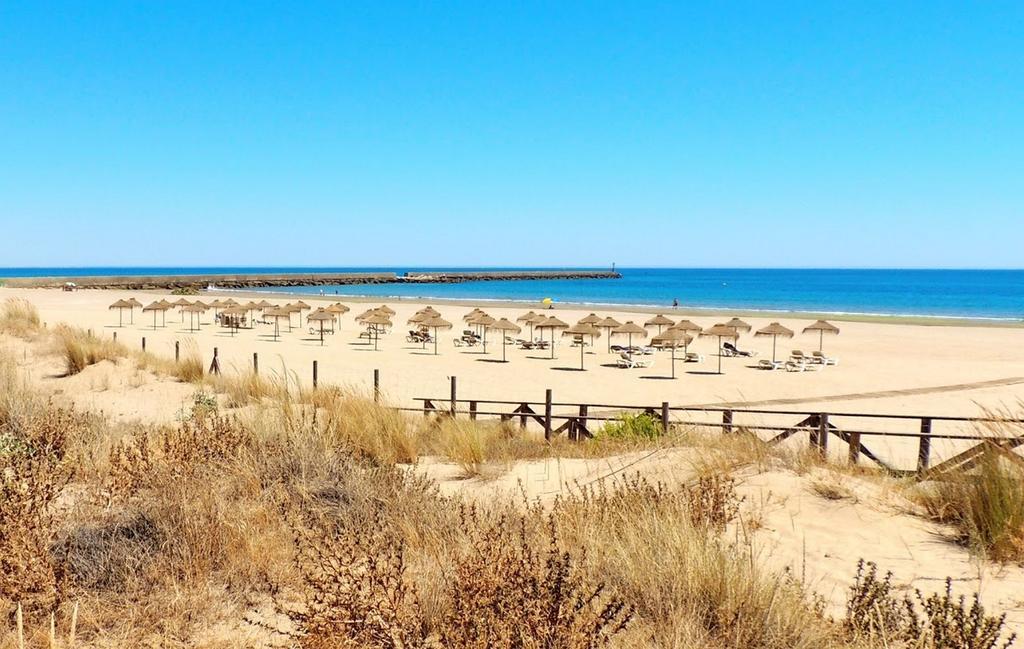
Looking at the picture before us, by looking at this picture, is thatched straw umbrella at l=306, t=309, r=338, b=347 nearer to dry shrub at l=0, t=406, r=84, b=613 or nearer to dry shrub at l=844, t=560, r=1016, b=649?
dry shrub at l=0, t=406, r=84, b=613

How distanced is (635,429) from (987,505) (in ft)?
15.1

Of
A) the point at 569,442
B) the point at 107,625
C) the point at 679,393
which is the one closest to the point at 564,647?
the point at 107,625

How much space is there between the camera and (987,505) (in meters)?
4.95

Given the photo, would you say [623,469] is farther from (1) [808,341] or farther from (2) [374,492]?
(1) [808,341]

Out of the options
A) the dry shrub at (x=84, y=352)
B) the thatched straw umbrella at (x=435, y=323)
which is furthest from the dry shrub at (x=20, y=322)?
the thatched straw umbrella at (x=435, y=323)

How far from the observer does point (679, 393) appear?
672 inches

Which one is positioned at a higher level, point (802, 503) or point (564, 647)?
point (564, 647)

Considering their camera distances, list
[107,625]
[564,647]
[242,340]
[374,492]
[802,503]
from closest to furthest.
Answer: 1. [564,647]
2. [107,625]
3. [374,492]
4. [802,503]
5. [242,340]

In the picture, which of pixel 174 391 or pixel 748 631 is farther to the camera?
pixel 174 391

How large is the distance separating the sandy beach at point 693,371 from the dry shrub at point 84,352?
169 cm

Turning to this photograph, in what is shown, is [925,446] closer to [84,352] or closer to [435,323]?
[84,352]

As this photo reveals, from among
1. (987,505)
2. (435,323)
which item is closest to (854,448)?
(987,505)

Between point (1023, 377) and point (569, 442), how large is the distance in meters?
17.9

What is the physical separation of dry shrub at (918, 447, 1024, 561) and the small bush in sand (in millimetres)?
3530
